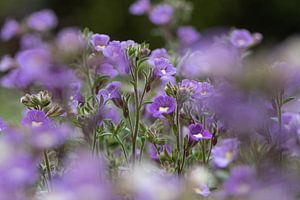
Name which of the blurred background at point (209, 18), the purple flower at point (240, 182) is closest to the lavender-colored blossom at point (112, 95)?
the purple flower at point (240, 182)

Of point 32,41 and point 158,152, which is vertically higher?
point 32,41

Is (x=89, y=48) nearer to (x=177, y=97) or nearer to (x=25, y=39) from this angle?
(x=177, y=97)

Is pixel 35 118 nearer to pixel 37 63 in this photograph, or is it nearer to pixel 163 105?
pixel 37 63

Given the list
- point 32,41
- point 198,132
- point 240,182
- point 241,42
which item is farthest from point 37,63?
point 32,41

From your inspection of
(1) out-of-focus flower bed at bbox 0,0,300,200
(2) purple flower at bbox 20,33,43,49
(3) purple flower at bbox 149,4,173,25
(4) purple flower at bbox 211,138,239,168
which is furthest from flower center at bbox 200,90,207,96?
(2) purple flower at bbox 20,33,43,49

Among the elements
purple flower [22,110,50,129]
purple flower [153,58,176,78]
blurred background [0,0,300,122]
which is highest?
blurred background [0,0,300,122]

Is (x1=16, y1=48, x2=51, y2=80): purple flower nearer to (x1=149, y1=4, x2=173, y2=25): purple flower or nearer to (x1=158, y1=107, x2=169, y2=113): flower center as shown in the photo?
(x1=158, y1=107, x2=169, y2=113): flower center
